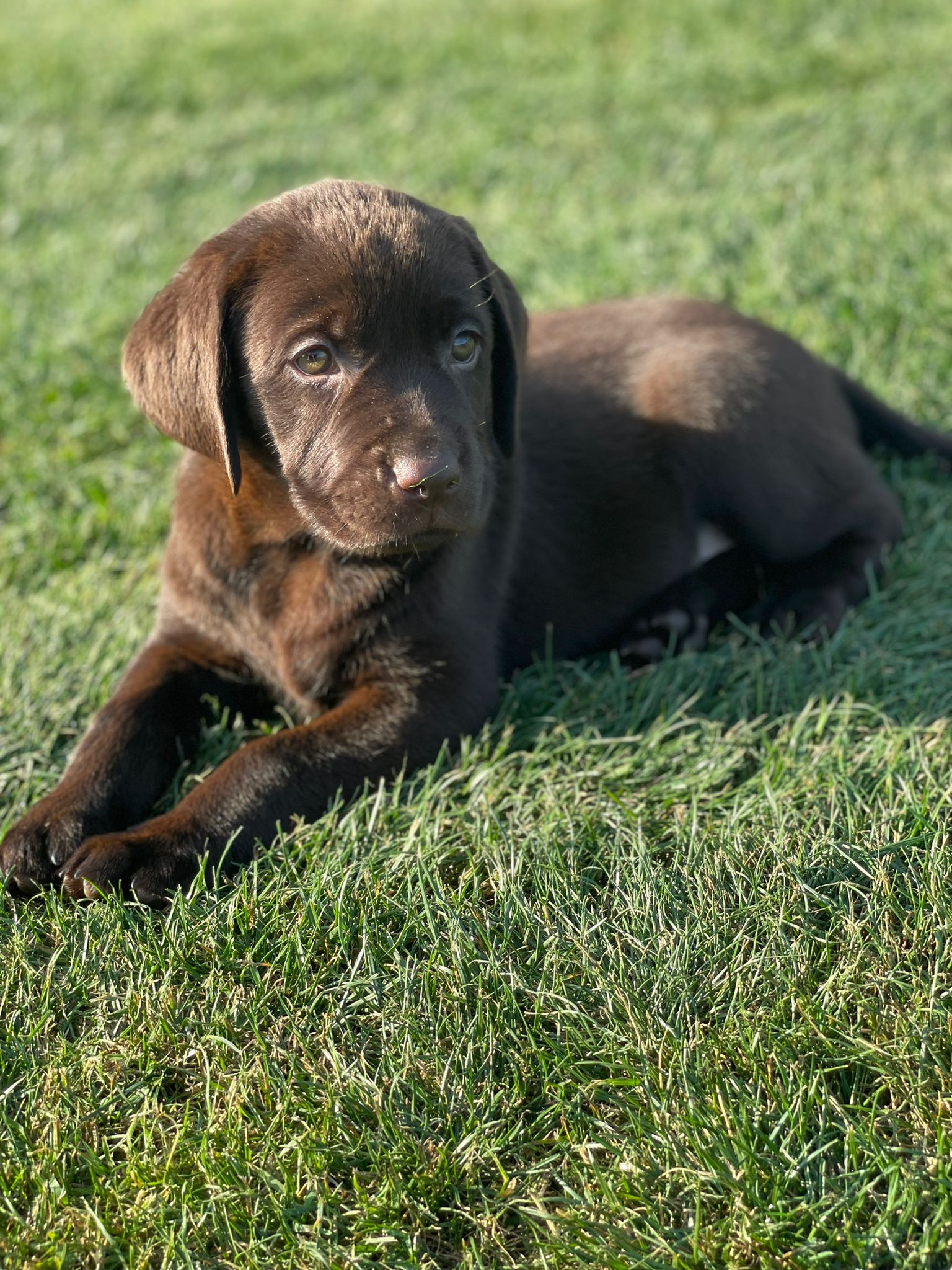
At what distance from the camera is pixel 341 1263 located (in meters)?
1.96

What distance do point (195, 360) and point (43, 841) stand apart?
3.56 feet

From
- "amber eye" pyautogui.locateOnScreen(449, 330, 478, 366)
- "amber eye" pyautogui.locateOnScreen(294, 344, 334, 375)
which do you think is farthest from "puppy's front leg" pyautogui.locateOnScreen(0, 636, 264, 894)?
"amber eye" pyautogui.locateOnScreen(449, 330, 478, 366)

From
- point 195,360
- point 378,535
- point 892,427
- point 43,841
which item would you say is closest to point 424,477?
point 378,535

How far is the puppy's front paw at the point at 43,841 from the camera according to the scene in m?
2.72

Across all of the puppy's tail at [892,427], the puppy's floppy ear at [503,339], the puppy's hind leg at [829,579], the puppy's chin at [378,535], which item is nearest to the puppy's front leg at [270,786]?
the puppy's chin at [378,535]

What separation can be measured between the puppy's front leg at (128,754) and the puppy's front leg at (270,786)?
12 centimetres

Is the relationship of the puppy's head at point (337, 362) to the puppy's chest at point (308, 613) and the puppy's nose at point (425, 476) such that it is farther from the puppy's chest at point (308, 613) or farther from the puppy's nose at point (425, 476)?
the puppy's chest at point (308, 613)

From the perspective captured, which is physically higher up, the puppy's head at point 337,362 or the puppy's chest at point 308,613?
the puppy's head at point 337,362

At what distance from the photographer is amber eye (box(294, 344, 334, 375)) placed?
9.23ft

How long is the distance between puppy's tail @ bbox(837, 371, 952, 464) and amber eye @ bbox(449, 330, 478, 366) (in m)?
1.77

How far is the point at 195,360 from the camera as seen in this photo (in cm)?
283

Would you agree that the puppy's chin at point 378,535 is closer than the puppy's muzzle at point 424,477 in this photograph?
No

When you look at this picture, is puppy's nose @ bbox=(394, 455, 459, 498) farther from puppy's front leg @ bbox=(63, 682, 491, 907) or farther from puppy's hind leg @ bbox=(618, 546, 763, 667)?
puppy's hind leg @ bbox=(618, 546, 763, 667)

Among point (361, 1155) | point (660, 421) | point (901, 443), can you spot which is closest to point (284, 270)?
point (660, 421)
